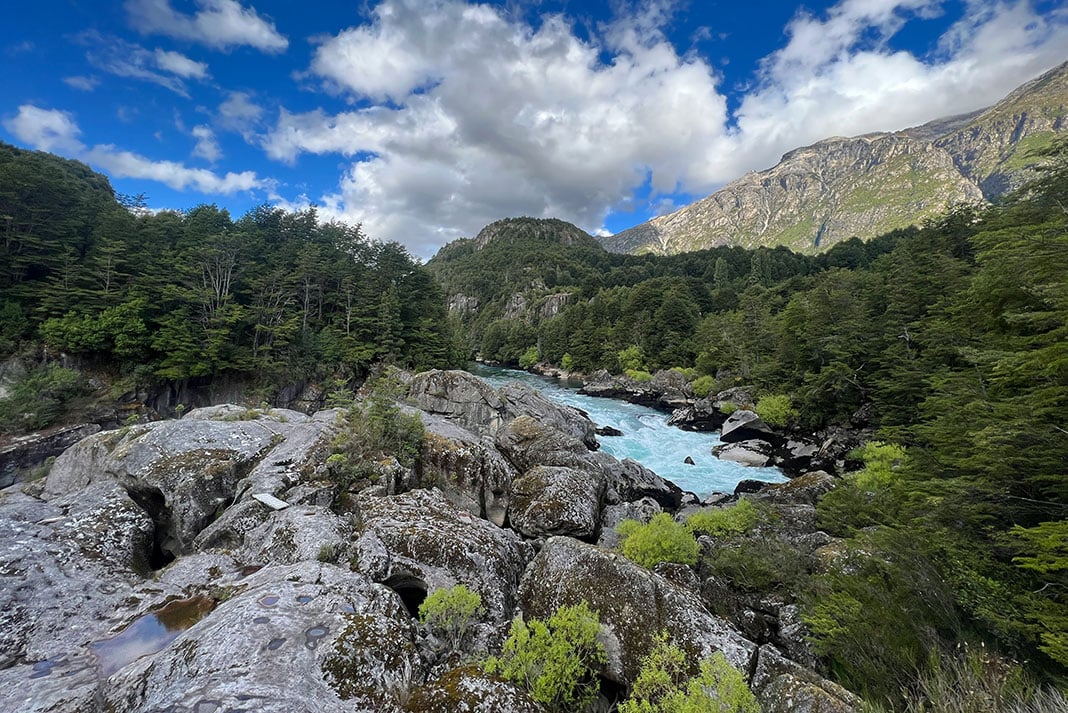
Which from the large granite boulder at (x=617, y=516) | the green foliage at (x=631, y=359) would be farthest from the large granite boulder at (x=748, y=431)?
the green foliage at (x=631, y=359)

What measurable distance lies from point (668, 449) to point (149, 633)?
30546 millimetres

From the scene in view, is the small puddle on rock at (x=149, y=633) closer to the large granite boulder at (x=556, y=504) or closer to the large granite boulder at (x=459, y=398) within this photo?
the large granite boulder at (x=556, y=504)

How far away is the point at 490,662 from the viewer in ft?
18.9

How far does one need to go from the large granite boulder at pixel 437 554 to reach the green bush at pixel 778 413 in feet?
107

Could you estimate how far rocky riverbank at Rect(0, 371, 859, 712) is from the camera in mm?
5215

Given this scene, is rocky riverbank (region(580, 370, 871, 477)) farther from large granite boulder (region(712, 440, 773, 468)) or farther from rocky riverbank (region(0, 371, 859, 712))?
rocky riverbank (region(0, 371, 859, 712))

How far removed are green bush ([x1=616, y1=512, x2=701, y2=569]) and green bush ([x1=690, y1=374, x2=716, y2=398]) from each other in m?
45.0


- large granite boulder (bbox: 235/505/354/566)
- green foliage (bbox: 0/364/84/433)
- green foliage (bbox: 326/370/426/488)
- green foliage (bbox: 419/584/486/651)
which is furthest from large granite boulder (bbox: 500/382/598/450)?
green foliage (bbox: 0/364/84/433)

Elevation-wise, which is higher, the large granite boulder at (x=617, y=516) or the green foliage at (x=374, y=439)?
the green foliage at (x=374, y=439)

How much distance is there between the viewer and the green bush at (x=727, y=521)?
1305 centimetres

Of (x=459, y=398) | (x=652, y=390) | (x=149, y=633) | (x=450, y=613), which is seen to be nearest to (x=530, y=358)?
(x=652, y=390)

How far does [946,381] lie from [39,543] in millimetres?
25735

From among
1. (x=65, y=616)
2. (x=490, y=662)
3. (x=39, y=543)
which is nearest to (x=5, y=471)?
(x=39, y=543)

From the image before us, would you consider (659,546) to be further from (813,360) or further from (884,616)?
(813,360)
